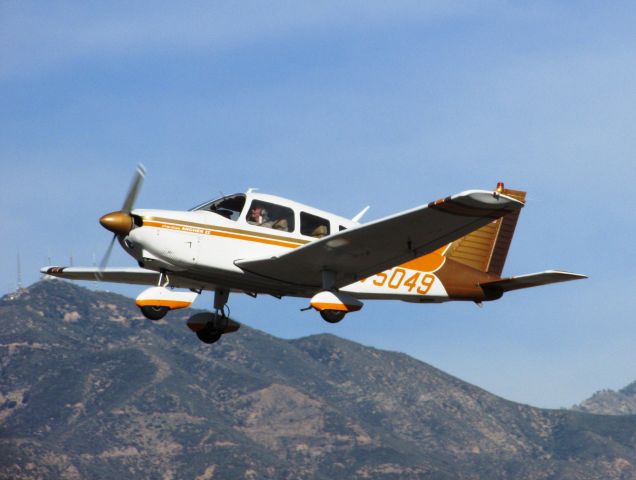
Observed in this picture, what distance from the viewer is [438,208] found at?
22016mm

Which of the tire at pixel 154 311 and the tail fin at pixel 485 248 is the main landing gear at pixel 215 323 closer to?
the tire at pixel 154 311

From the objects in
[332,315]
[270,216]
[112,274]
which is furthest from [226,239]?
[112,274]

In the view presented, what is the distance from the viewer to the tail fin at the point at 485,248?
28.7 metres

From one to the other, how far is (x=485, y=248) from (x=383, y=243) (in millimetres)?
5959

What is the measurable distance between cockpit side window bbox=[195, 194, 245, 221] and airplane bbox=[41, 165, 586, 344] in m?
0.02

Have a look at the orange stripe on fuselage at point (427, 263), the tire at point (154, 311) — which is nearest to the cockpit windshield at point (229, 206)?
the tire at point (154, 311)

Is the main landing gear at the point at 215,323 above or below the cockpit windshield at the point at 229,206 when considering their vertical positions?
below

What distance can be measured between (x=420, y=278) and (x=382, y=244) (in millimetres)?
3395

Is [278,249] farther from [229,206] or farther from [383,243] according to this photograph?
[383,243]

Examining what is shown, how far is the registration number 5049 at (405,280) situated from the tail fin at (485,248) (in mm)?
1295

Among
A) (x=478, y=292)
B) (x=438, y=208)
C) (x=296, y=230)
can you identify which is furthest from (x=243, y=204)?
(x=478, y=292)

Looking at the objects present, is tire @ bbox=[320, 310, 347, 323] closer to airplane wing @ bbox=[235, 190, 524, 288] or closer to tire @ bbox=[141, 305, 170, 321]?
airplane wing @ bbox=[235, 190, 524, 288]

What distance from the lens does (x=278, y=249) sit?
80.7ft

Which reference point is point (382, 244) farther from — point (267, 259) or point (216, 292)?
point (216, 292)
